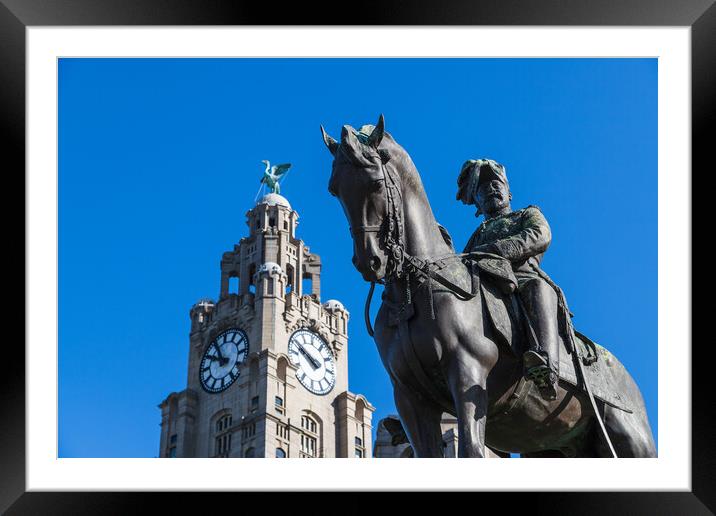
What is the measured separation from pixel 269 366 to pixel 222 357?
7.48 meters

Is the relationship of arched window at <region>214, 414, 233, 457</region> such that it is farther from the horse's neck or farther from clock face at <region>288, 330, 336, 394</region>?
the horse's neck

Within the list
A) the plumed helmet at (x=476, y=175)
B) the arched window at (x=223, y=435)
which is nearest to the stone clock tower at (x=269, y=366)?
the arched window at (x=223, y=435)

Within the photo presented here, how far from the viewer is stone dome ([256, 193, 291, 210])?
439ft

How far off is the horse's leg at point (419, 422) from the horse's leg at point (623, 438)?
1.60 metres

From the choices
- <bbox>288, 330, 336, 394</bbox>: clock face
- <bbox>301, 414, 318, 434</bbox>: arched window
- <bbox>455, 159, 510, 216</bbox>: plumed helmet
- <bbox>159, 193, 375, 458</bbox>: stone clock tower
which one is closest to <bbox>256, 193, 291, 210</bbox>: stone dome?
<bbox>159, 193, 375, 458</bbox>: stone clock tower

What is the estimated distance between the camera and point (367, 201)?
41.5ft

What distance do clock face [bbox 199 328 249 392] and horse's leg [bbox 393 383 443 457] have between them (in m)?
114

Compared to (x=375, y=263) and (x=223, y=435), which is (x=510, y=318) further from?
(x=223, y=435)
